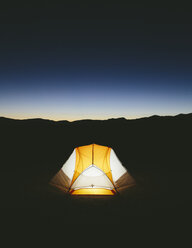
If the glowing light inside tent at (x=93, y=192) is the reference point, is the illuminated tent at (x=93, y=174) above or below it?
above

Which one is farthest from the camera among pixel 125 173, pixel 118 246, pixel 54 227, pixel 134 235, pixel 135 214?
pixel 125 173

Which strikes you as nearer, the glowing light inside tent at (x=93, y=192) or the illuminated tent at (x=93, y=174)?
the glowing light inside tent at (x=93, y=192)

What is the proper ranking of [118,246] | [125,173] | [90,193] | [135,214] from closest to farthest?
1. [118,246]
2. [135,214]
3. [90,193]
4. [125,173]

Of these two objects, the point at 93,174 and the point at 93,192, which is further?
the point at 93,174

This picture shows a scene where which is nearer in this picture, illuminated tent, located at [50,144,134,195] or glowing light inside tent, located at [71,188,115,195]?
glowing light inside tent, located at [71,188,115,195]

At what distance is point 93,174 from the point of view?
9141 millimetres

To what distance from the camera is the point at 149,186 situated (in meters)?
10.1

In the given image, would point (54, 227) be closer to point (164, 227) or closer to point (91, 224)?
point (91, 224)

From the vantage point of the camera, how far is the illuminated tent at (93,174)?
8.96 metres

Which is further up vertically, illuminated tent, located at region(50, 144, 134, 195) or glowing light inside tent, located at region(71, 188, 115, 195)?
illuminated tent, located at region(50, 144, 134, 195)

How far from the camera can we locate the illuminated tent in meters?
8.96

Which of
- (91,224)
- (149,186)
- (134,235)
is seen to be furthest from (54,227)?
(149,186)

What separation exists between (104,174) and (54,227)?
3.84 metres

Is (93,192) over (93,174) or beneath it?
beneath
